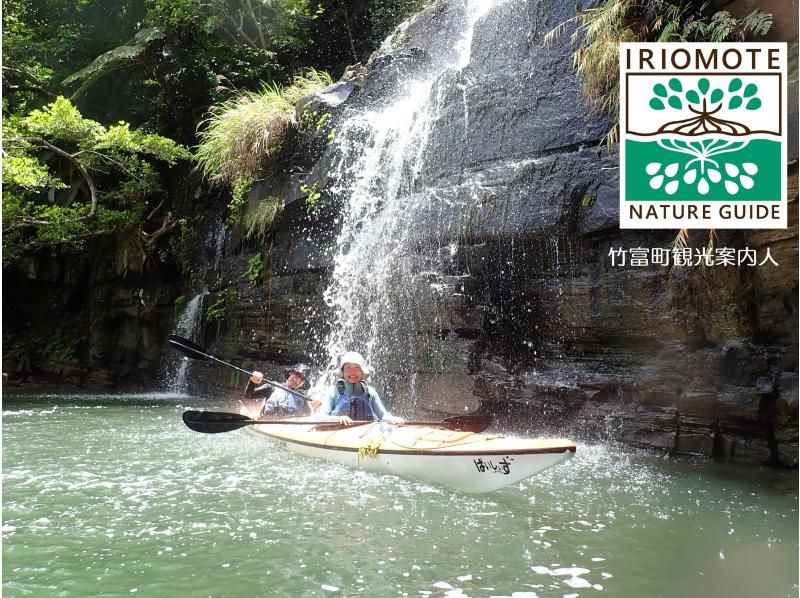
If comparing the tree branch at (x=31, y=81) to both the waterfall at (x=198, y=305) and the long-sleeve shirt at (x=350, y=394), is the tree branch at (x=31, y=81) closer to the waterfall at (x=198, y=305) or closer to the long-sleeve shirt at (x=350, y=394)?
the waterfall at (x=198, y=305)

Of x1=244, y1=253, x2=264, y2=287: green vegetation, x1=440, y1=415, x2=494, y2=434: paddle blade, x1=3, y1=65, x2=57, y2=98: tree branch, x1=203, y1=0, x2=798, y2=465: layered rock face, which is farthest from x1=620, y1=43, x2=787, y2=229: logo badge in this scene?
x1=3, y1=65, x2=57, y2=98: tree branch

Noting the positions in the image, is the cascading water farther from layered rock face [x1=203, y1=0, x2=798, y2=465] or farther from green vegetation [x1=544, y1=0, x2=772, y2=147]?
A: green vegetation [x1=544, y1=0, x2=772, y2=147]

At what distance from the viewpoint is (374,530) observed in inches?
141

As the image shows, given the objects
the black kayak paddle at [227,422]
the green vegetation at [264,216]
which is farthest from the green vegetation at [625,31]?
the green vegetation at [264,216]

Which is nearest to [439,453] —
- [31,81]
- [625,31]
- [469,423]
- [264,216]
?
[469,423]

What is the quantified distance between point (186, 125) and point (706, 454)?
1174 cm

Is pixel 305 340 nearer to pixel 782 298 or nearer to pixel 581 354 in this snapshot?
pixel 581 354

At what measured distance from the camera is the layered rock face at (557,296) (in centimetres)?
579

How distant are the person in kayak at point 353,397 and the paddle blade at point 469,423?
0.80 m

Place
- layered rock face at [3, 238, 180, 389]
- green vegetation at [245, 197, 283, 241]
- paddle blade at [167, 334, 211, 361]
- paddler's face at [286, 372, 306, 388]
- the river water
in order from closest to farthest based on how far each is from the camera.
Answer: the river water < paddler's face at [286, 372, 306, 388] < paddle blade at [167, 334, 211, 361] < green vegetation at [245, 197, 283, 241] < layered rock face at [3, 238, 180, 389]

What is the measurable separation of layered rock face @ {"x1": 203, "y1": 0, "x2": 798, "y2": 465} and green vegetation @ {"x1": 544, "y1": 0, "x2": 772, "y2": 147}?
0.31 meters

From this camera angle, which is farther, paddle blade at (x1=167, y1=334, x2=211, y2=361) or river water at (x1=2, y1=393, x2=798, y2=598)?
paddle blade at (x1=167, y1=334, x2=211, y2=361)

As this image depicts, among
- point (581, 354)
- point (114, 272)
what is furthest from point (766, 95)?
point (114, 272)

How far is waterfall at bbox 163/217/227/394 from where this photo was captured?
1165 cm
